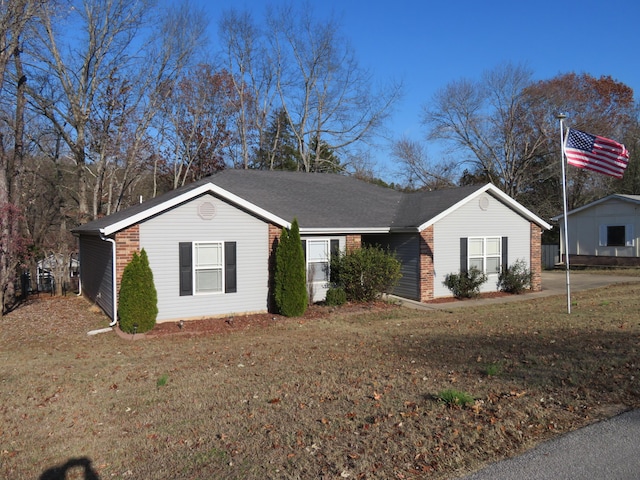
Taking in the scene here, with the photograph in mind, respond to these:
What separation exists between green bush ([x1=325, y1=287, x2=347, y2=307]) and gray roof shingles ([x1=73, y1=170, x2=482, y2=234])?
6.12 ft

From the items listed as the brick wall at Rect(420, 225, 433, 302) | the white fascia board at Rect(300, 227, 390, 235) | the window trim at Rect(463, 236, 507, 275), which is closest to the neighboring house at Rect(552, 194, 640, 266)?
the window trim at Rect(463, 236, 507, 275)

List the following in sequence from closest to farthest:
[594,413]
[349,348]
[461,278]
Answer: [594,413] → [349,348] → [461,278]

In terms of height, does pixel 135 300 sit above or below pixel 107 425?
above

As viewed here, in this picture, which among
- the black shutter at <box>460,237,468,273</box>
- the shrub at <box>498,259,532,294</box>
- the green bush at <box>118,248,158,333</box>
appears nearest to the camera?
the green bush at <box>118,248,158,333</box>

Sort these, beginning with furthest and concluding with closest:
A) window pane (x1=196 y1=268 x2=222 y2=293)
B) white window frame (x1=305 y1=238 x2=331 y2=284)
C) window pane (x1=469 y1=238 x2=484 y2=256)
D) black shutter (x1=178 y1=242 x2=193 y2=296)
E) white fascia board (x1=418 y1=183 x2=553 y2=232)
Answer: window pane (x1=469 y1=238 x2=484 y2=256), white fascia board (x1=418 y1=183 x2=553 y2=232), white window frame (x1=305 y1=238 x2=331 y2=284), window pane (x1=196 y1=268 x2=222 y2=293), black shutter (x1=178 y1=242 x2=193 y2=296)

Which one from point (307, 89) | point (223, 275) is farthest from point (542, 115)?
point (223, 275)

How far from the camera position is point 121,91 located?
79.3 ft

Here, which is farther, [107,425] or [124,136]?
[124,136]

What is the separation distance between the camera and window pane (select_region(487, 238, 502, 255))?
57.1 feet

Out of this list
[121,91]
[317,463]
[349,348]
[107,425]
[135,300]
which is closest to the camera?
[317,463]

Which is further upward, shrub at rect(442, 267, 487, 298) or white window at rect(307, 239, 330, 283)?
white window at rect(307, 239, 330, 283)

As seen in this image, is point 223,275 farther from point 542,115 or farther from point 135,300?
point 542,115

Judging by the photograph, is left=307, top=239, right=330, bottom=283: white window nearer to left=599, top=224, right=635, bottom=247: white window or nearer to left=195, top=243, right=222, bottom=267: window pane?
left=195, top=243, right=222, bottom=267: window pane

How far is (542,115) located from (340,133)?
45.8 ft
